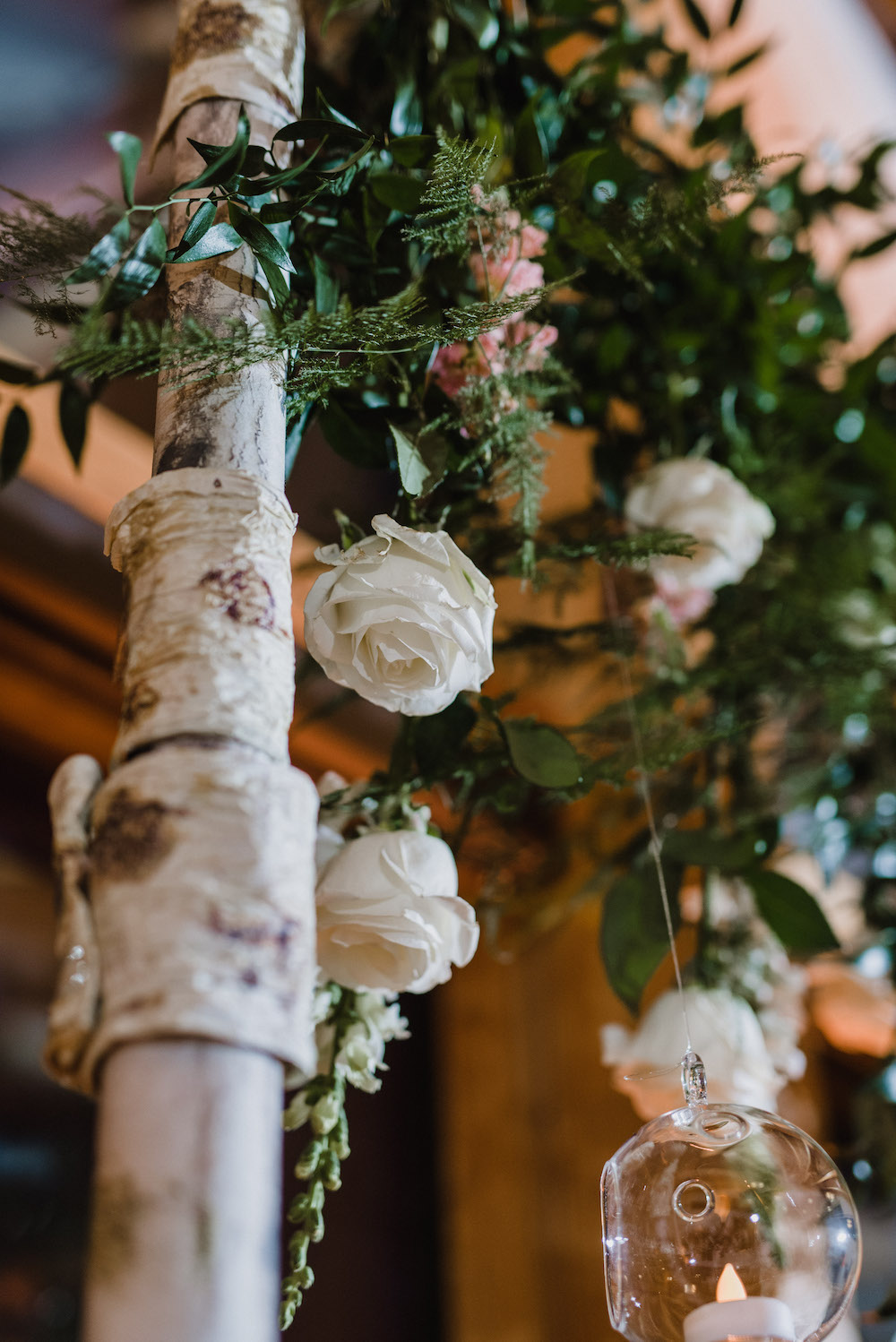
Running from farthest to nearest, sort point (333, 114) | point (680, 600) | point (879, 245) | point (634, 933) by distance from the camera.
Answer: point (879, 245) < point (680, 600) < point (634, 933) < point (333, 114)

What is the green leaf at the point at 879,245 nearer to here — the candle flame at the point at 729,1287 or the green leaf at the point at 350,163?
the green leaf at the point at 350,163

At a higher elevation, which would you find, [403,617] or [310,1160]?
[403,617]

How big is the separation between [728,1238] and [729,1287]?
0.02 m

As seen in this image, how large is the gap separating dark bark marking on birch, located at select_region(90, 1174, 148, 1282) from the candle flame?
10.3 inches

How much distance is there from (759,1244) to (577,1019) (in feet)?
2.16

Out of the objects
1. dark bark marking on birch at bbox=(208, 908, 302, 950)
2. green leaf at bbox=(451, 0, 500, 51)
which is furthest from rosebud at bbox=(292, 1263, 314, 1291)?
green leaf at bbox=(451, 0, 500, 51)

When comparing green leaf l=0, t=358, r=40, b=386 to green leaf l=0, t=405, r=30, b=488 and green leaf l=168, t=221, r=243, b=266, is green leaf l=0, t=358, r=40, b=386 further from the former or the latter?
green leaf l=168, t=221, r=243, b=266

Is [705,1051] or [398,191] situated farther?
[705,1051]

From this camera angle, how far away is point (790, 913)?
0.71m

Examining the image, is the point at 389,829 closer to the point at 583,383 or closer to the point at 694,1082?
the point at 694,1082

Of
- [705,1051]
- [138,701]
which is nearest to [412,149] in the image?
[138,701]

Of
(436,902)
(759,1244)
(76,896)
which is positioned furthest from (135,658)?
(759,1244)

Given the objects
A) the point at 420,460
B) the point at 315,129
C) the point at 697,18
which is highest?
the point at 697,18

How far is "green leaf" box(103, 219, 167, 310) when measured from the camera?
466mm
